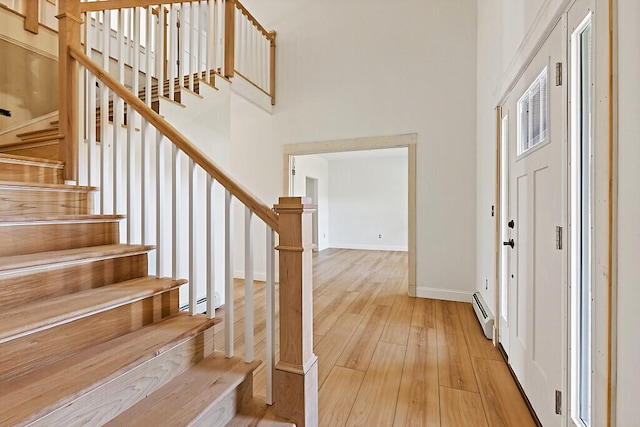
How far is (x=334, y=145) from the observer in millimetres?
3814

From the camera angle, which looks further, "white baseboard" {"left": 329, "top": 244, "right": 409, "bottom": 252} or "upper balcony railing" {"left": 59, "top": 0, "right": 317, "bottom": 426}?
"white baseboard" {"left": 329, "top": 244, "right": 409, "bottom": 252}

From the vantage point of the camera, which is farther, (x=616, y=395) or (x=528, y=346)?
(x=528, y=346)

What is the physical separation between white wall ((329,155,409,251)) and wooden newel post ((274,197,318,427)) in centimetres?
625

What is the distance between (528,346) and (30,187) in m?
2.77

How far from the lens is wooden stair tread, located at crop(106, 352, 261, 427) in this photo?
1.03m

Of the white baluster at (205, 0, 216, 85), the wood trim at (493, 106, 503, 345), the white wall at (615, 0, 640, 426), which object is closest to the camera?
the white wall at (615, 0, 640, 426)

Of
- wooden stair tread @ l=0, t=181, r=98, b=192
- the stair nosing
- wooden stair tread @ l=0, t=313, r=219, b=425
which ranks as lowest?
wooden stair tread @ l=0, t=313, r=219, b=425

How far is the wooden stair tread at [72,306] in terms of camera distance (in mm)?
997

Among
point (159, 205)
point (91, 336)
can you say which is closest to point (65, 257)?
point (91, 336)

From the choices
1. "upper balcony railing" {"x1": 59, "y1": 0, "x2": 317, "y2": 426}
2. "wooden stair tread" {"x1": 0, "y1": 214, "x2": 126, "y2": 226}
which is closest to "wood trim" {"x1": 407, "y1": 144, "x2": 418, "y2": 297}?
Answer: "upper balcony railing" {"x1": 59, "y1": 0, "x2": 317, "y2": 426}

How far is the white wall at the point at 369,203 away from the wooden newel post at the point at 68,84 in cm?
613

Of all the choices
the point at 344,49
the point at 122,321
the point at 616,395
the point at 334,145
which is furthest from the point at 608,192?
the point at 344,49

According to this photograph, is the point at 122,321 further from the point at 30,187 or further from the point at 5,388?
the point at 30,187

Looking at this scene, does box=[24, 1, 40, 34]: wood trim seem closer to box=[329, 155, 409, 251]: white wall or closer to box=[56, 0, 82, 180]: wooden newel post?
box=[56, 0, 82, 180]: wooden newel post
